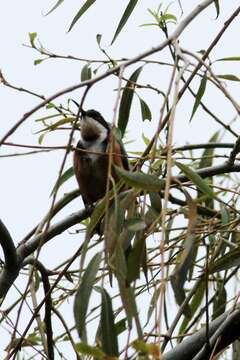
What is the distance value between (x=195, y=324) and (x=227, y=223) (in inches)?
18.6

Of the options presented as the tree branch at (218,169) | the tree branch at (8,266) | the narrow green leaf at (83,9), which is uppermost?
the narrow green leaf at (83,9)

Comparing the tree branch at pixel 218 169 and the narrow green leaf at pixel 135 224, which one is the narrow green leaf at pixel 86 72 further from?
the narrow green leaf at pixel 135 224

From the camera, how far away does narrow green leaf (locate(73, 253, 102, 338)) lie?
1145mm

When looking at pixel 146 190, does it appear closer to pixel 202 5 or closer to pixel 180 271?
pixel 180 271

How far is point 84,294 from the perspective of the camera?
3.93 feet

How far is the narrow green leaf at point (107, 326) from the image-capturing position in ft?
3.89

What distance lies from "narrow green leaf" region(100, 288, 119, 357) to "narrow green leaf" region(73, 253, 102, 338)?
0.02 metres

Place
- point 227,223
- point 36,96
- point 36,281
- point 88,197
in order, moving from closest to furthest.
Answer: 1. point 227,223
2. point 36,96
3. point 36,281
4. point 88,197

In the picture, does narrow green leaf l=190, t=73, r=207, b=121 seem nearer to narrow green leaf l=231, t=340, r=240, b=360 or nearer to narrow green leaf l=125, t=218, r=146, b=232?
narrow green leaf l=231, t=340, r=240, b=360

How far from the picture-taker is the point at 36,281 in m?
2.17

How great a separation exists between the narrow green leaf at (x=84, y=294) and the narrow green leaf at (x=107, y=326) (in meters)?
0.02

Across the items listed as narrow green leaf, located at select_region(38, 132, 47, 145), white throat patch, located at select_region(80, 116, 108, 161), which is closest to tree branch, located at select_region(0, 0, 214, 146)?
narrow green leaf, located at select_region(38, 132, 47, 145)

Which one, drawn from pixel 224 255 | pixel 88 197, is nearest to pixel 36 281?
pixel 224 255

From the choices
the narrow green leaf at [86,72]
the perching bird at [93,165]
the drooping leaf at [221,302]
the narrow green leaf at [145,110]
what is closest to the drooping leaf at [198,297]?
the drooping leaf at [221,302]
